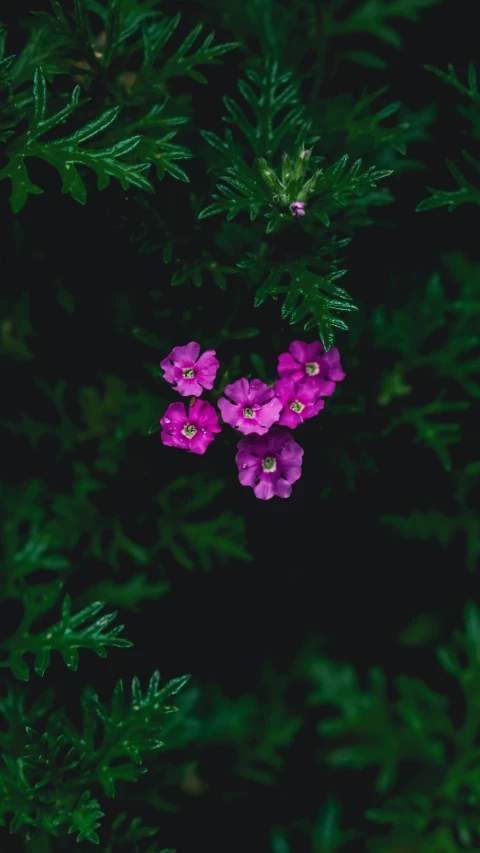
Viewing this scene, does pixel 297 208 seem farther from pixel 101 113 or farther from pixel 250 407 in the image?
pixel 101 113

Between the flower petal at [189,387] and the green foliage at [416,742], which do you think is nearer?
the flower petal at [189,387]

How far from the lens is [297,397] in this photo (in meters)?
1.84

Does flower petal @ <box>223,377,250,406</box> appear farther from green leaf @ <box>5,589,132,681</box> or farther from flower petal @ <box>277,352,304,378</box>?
green leaf @ <box>5,589,132,681</box>

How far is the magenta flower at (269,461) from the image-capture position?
1802mm

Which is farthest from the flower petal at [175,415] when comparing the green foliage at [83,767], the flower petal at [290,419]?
the green foliage at [83,767]

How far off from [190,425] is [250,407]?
0.13 meters

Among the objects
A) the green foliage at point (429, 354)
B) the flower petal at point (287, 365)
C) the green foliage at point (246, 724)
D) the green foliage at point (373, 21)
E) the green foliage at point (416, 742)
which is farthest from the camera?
the green foliage at point (246, 724)

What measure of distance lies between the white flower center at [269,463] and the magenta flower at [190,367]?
0.19 meters

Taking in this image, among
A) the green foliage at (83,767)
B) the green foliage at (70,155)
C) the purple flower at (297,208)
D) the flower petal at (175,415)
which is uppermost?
the green foliage at (70,155)

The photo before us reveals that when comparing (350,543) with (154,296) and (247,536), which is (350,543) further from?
(154,296)

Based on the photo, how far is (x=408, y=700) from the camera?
2.75 metres

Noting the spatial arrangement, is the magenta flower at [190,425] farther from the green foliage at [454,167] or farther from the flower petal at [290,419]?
the green foliage at [454,167]

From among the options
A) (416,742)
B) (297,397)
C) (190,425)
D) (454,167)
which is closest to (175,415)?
(190,425)

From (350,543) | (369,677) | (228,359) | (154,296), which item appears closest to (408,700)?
(369,677)
